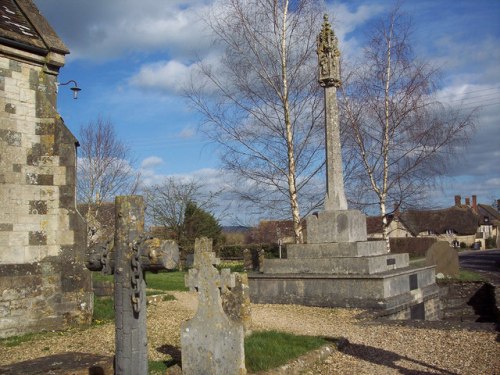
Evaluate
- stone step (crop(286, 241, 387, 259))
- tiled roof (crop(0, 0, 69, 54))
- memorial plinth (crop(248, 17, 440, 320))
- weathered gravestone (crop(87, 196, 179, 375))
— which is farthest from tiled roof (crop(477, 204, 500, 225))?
weathered gravestone (crop(87, 196, 179, 375))

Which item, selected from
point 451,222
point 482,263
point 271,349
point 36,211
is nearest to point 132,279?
point 271,349

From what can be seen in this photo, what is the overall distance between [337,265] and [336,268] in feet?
0.23

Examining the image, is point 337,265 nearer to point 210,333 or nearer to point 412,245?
point 210,333

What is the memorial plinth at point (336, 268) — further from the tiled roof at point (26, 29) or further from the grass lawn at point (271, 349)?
the tiled roof at point (26, 29)

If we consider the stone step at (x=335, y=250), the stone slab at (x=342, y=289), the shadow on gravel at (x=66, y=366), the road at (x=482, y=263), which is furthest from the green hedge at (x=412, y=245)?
the shadow on gravel at (x=66, y=366)

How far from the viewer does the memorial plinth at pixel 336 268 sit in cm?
1095

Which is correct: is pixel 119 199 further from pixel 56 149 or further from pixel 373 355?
pixel 56 149

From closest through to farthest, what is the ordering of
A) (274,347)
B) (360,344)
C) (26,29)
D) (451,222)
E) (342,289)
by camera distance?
(274,347), (360,344), (26,29), (342,289), (451,222)

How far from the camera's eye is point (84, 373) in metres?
4.99

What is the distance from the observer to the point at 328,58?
1272cm

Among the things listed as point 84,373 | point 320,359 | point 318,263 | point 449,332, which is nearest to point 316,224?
point 318,263

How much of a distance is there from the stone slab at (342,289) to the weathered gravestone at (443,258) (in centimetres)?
461

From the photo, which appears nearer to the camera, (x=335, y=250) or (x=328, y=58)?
(x=335, y=250)

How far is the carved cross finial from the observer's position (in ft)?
41.0
